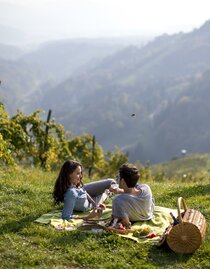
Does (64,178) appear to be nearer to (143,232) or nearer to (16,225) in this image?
(16,225)

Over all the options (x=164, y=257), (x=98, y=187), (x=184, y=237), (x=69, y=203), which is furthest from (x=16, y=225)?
(x=184, y=237)

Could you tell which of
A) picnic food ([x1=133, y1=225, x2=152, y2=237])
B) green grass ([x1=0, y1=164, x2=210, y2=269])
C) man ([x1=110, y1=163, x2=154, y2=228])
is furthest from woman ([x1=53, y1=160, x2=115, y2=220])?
picnic food ([x1=133, y1=225, x2=152, y2=237])

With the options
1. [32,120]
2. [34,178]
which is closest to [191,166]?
[32,120]

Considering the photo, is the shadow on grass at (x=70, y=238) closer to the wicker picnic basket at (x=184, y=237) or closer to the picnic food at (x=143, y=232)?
the picnic food at (x=143, y=232)

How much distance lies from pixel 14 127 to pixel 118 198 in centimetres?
1338

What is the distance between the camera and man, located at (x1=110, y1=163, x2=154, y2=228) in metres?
9.20

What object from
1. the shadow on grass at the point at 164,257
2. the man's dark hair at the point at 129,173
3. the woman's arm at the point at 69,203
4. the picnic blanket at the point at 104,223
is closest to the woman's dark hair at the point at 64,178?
the woman's arm at the point at 69,203

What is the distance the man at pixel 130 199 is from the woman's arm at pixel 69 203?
956 mm

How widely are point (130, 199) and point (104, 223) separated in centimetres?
77

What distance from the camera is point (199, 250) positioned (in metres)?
8.19

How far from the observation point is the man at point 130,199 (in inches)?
362

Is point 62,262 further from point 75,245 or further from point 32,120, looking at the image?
point 32,120

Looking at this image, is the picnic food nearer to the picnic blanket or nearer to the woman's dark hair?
the picnic blanket

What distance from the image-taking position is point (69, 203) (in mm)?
9922
